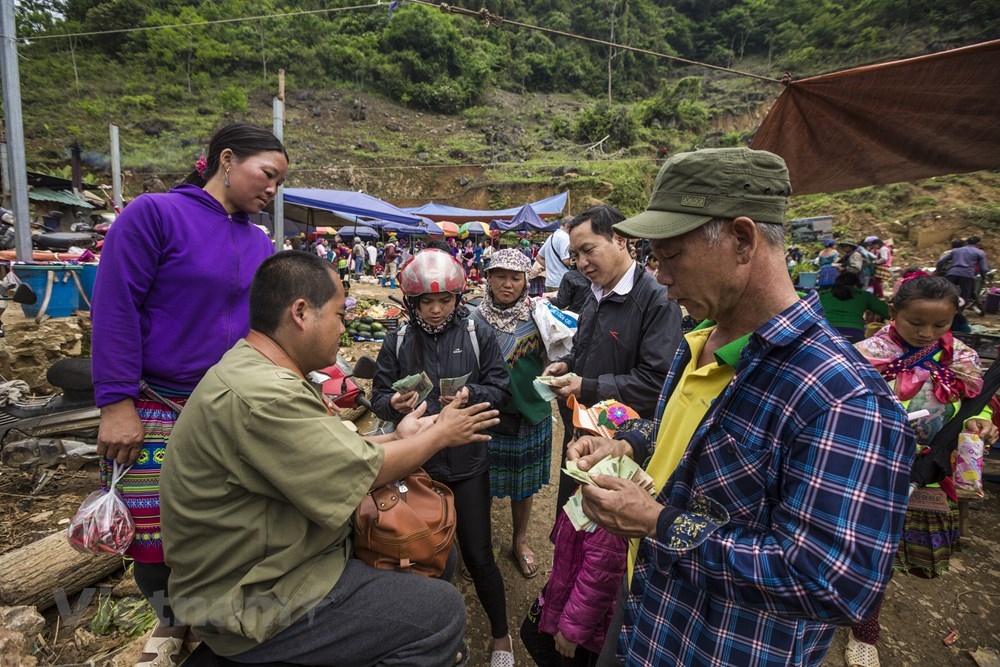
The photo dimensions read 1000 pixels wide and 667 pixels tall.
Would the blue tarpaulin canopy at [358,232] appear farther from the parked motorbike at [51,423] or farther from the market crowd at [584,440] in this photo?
the market crowd at [584,440]

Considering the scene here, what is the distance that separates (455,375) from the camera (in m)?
2.62

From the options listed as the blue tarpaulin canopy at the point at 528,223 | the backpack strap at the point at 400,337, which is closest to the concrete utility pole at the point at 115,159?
the backpack strap at the point at 400,337

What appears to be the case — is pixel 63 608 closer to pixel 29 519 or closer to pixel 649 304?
pixel 29 519

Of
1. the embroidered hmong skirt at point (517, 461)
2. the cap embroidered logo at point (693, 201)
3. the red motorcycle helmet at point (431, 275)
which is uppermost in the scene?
the cap embroidered logo at point (693, 201)

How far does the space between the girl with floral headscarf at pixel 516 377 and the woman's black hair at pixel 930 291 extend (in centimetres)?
215

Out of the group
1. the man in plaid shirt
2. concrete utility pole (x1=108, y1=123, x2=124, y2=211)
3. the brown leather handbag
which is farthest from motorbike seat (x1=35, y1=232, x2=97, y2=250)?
the man in plaid shirt

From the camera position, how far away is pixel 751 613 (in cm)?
112

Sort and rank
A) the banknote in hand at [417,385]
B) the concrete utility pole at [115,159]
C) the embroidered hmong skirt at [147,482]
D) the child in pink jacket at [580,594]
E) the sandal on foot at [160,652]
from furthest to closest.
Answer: the concrete utility pole at [115,159] → the banknote in hand at [417,385] → the sandal on foot at [160,652] → the embroidered hmong skirt at [147,482] → the child in pink jacket at [580,594]

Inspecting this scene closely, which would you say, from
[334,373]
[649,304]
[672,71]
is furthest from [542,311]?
[672,71]

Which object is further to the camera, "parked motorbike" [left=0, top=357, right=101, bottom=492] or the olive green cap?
"parked motorbike" [left=0, top=357, right=101, bottom=492]

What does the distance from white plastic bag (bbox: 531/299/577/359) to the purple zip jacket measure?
5.67 ft

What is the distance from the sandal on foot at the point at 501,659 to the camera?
8.26 ft

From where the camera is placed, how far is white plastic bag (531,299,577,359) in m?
3.05

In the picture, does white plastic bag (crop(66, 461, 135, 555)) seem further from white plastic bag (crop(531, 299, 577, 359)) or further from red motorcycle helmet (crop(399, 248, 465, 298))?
white plastic bag (crop(531, 299, 577, 359))
